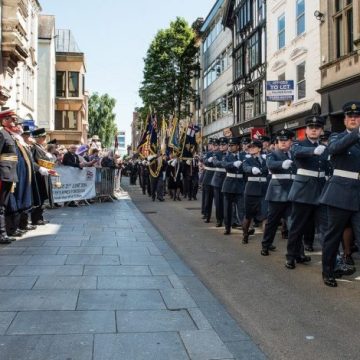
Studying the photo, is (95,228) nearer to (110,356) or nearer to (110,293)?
(110,293)

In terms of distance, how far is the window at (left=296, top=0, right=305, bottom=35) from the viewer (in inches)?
900

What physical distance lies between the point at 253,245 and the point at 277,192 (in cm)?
158

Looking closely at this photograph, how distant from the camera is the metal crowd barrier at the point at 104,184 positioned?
55.5ft

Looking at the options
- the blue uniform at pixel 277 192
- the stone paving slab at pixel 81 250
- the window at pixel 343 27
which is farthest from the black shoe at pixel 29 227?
the window at pixel 343 27

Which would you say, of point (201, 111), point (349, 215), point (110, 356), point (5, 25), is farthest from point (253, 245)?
point (201, 111)

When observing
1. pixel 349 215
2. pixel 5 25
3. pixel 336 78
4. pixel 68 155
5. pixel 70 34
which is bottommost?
pixel 349 215

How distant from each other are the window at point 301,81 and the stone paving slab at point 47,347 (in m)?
20.5

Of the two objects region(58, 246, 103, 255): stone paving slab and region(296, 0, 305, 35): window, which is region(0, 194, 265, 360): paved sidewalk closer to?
region(58, 246, 103, 255): stone paving slab

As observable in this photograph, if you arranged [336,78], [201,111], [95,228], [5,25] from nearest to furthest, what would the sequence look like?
[95,228]
[336,78]
[5,25]
[201,111]

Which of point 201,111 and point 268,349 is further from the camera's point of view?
point 201,111

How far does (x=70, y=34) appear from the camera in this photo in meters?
56.1

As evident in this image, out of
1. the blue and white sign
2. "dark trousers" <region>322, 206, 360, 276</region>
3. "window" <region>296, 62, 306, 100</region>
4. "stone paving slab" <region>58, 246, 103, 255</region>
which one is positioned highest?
"window" <region>296, 62, 306, 100</region>

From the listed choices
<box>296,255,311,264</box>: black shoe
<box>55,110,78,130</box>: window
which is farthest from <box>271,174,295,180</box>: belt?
<box>55,110,78,130</box>: window

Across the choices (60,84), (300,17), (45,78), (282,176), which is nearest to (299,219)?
(282,176)
